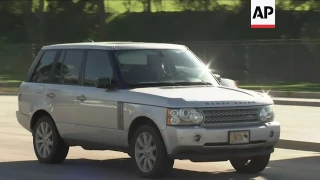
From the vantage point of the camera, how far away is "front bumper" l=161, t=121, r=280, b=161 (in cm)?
977

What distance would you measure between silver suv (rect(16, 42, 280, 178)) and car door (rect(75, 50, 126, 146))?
0.01 m

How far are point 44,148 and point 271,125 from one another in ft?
12.4

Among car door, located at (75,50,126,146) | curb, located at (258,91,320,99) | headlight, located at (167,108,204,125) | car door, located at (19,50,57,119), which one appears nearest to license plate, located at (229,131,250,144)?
headlight, located at (167,108,204,125)

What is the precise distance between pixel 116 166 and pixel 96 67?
5.27ft

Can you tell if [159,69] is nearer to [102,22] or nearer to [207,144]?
[207,144]

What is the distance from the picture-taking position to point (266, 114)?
10398 millimetres

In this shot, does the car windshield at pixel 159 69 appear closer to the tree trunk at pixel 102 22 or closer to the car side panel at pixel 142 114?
the car side panel at pixel 142 114

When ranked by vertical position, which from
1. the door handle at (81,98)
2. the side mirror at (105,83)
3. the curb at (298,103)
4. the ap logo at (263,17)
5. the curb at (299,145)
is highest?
the ap logo at (263,17)

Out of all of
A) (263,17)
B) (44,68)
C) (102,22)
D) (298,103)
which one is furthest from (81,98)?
(102,22)

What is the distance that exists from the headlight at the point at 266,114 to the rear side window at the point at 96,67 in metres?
2.21

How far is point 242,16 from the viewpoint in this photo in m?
53.8

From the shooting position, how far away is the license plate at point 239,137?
9953 millimetres

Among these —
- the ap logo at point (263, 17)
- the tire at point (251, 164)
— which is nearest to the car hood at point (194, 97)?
the tire at point (251, 164)

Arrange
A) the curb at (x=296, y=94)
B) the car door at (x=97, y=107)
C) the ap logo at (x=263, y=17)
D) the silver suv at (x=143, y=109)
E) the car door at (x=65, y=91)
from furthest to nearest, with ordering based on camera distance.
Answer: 1. the ap logo at (x=263, y=17)
2. the curb at (x=296, y=94)
3. the car door at (x=65, y=91)
4. the car door at (x=97, y=107)
5. the silver suv at (x=143, y=109)
